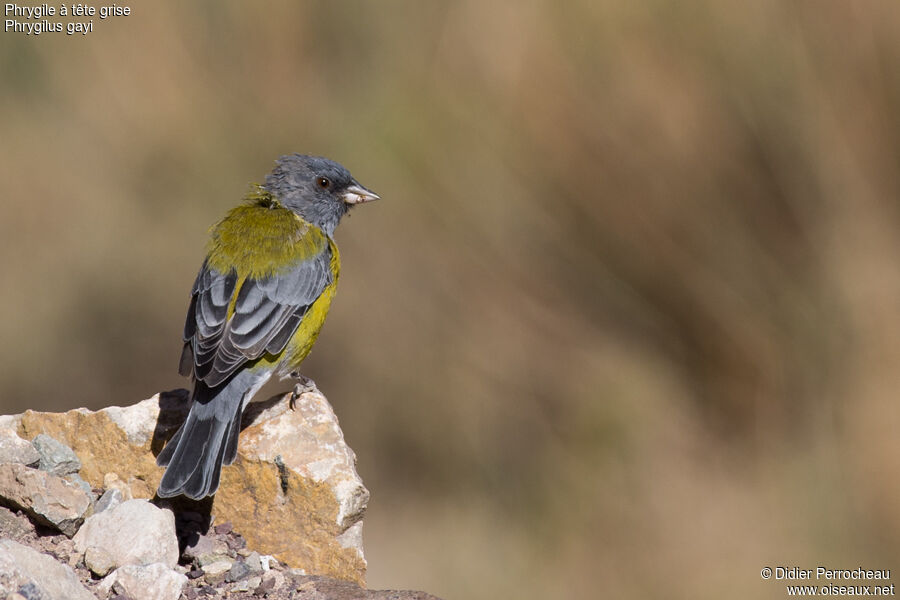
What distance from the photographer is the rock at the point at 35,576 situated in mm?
2436

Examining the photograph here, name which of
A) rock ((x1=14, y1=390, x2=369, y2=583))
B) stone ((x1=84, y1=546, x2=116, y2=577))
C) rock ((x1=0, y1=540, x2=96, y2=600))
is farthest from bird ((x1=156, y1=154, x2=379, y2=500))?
rock ((x1=0, y1=540, x2=96, y2=600))

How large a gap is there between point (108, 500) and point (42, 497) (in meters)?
0.32

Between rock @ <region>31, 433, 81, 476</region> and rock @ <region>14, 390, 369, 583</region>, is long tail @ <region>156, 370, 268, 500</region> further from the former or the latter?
rock @ <region>31, 433, 81, 476</region>

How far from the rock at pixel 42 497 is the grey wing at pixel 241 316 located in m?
0.74

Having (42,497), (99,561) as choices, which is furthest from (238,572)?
(42,497)

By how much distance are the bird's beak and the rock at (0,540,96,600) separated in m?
2.58

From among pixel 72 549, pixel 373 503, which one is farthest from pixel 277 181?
pixel 373 503

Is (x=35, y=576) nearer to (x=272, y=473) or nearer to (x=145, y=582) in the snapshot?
(x=145, y=582)

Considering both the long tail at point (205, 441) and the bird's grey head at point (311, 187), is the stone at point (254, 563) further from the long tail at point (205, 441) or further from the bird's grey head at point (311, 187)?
the bird's grey head at point (311, 187)

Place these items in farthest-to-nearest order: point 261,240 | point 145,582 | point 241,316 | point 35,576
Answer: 1. point 261,240
2. point 241,316
3. point 145,582
4. point 35,576

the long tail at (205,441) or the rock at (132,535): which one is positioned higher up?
the long tail at (205,441)

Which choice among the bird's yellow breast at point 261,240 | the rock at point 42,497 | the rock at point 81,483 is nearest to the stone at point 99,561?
the rock at point 42,497

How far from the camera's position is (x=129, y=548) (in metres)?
2.99

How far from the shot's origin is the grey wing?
3.91 m
